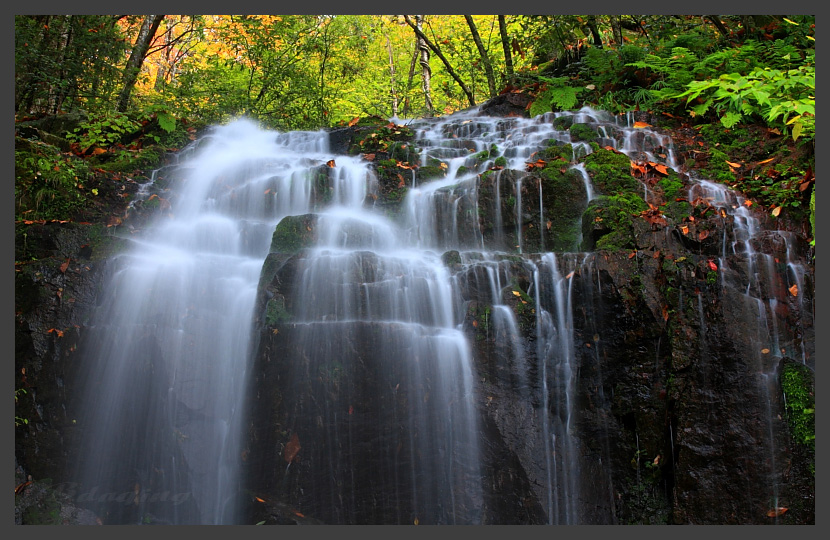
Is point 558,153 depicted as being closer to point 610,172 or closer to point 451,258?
point 610,172

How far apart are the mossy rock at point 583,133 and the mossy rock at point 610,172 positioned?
95cm

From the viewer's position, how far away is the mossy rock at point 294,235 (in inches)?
231

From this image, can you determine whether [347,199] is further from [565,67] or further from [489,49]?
[489,49]

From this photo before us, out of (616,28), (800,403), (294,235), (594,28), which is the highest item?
(616,28)

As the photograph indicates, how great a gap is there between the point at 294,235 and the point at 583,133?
15.5 feet

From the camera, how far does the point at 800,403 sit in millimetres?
4773

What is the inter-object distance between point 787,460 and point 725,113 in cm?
514

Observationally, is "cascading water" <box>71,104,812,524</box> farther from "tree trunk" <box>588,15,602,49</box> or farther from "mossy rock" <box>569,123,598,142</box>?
"tree trunk" <box>588,15,602,49</box>

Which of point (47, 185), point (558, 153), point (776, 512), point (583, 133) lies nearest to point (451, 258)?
point (558, 153)

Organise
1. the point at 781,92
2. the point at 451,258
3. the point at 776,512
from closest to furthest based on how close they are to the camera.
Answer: the point at 776,512
the point at 451,258
the point at 781,92

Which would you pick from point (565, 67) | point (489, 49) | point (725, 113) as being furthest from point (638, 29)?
point (725, 113)

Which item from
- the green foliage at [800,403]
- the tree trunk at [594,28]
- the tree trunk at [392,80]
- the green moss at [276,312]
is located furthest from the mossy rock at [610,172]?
the tree trunk at [392,80]

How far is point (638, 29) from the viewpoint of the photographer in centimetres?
1155

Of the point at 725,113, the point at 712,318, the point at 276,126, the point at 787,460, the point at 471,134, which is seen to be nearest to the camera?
the point at 787,460
